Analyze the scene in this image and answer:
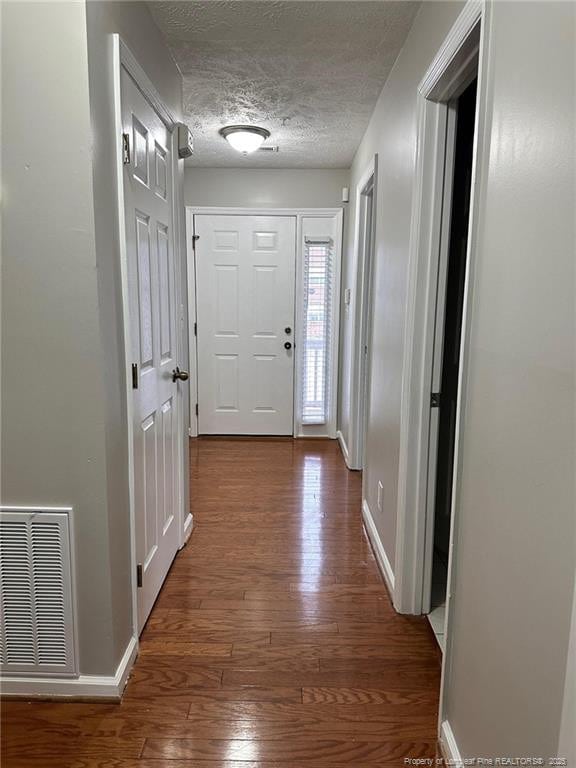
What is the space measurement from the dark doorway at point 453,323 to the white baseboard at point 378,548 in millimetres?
223

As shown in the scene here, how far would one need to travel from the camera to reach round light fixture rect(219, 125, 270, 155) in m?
3.20

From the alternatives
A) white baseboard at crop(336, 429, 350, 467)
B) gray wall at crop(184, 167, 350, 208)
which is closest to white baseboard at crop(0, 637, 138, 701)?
white baseboard at crop(336, 429, 350, 467)

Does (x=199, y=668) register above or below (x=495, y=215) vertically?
below

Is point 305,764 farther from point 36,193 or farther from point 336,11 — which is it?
point 336,11

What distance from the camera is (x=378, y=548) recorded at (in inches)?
100

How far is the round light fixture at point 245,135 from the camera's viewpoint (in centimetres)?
320

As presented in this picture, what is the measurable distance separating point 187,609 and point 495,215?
A: 1.89m

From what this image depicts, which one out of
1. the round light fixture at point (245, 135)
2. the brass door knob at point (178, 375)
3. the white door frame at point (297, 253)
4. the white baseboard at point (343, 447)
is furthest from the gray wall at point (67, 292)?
the white door frame at point (297, 253)

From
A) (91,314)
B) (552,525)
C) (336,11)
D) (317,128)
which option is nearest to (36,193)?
(91,314)

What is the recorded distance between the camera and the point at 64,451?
152 centimetres

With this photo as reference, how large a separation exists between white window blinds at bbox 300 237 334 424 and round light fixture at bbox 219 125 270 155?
124 cm

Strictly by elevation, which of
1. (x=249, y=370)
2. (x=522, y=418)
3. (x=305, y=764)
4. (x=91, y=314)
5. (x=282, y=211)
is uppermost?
(x=282, y=211)

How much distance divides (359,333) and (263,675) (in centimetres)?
247

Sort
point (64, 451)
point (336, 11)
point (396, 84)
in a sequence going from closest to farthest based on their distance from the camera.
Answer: point (64, 451) → point (336, 11) → point (396, 84)
